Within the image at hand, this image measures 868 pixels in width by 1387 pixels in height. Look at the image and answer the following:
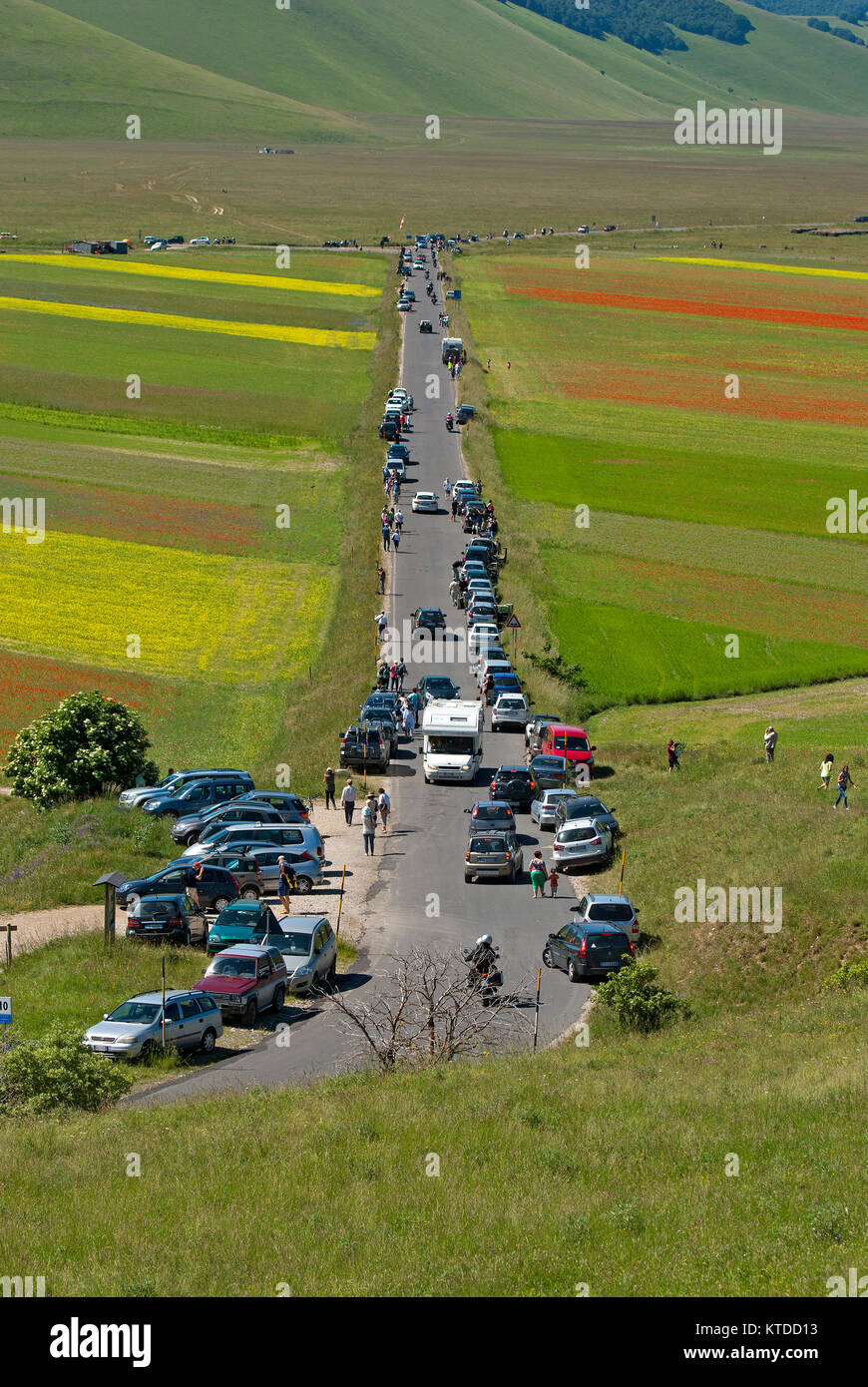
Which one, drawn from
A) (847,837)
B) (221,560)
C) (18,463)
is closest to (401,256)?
(18,463)

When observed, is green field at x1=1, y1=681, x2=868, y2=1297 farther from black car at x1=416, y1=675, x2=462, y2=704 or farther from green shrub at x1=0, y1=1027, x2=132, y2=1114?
black car at x1=416, y1=675, x2=462, y2=704

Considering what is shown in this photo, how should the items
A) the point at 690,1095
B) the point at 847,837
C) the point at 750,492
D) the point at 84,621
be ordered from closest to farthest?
the point at 690,1095 → the point at 847,837 → the point at 84,621 → the point at 750,492

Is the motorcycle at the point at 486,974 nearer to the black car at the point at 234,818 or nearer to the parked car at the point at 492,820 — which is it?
the parked car at the point at 492,820

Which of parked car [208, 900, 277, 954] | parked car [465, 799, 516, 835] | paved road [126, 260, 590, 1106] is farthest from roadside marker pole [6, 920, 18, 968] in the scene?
parked car [465, 799, 516, 835]

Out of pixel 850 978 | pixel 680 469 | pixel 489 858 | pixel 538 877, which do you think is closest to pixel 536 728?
pixel 489 858
